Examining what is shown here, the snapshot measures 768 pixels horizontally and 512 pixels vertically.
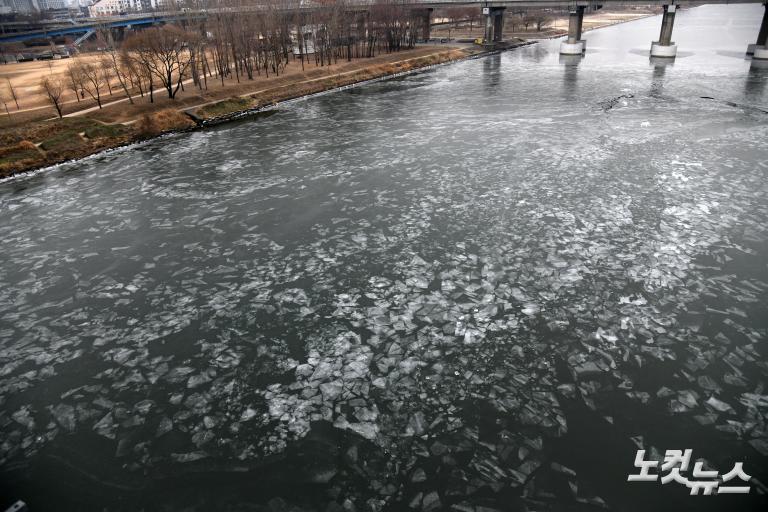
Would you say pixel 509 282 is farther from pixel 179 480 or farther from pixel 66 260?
pixel 66 260

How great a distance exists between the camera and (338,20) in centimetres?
6475

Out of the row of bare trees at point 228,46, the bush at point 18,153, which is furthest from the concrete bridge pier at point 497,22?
the bush at point 18,153

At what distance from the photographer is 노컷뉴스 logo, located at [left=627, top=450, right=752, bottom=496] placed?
8.39 m

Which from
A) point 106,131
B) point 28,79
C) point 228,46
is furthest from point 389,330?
point 28,79

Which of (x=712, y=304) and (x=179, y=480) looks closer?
(x=179, y=480)

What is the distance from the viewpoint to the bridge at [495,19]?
5931 centimetres

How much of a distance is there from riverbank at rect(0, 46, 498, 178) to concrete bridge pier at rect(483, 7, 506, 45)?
3408cm

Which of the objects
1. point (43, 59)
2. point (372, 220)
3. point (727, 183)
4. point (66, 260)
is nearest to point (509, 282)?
point (372, 220)

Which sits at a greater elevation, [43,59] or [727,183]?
[43,59]

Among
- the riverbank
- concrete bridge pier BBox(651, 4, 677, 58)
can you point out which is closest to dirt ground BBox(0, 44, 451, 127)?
the riverbank

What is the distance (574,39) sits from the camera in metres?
70.6

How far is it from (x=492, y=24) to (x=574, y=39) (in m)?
17.3

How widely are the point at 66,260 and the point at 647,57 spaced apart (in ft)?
234

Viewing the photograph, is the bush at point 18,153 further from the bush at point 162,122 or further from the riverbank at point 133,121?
the bush at point 162,122
